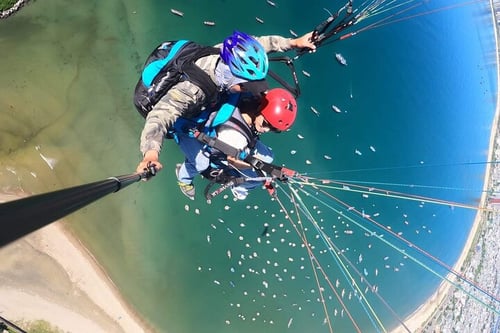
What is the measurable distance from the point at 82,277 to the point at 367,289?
564 cm

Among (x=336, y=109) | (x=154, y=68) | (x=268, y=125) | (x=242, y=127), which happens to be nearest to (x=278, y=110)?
(x=268, y=125)

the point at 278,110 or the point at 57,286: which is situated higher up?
the point at 278,110

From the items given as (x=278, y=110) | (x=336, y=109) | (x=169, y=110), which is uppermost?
(x=336, y=109)

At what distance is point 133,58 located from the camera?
6254 millimetres

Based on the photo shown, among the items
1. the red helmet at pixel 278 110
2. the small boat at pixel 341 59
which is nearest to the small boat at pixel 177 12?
the small boat at pixel 341 59

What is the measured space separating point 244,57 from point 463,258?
10672 mm

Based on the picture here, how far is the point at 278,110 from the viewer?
127 inches

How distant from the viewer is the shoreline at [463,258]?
996 cm

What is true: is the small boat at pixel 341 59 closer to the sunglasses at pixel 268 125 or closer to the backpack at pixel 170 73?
the sunglasses at pixel 268 125

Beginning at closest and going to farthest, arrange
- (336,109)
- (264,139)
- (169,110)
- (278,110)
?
1. (169,110)
2. (278,110)
3. (264,139)
4. (336,109)

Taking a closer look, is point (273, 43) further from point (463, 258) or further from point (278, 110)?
point (463, 258)

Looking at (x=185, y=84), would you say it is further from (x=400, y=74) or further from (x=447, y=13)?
(x=447, y=13)

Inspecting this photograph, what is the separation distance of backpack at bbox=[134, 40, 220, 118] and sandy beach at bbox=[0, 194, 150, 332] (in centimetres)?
361

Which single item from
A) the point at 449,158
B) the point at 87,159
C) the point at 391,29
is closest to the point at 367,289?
the point at 449,158
